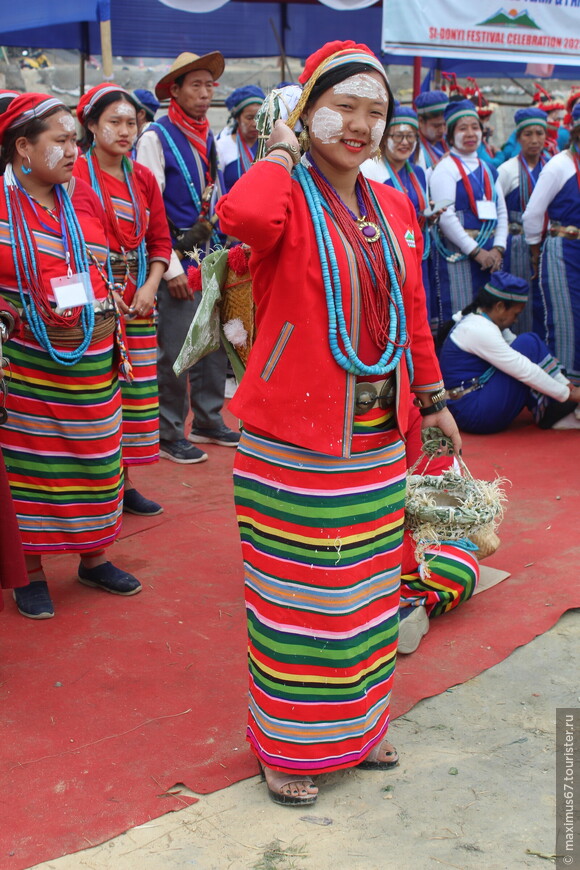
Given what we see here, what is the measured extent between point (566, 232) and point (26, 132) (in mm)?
4090

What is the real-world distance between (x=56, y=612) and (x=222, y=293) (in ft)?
5.57

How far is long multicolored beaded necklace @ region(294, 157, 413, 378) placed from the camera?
2.29 m

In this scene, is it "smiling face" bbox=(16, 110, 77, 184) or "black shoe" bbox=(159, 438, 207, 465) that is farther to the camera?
"black shoe" bbox=(159, 438, 207, 465)

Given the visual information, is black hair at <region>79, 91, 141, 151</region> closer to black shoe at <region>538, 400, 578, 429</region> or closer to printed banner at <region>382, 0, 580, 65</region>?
printed banner at <region>382, 0, 580, 65</region>

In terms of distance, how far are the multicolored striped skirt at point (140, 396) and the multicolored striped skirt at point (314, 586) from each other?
218 cm

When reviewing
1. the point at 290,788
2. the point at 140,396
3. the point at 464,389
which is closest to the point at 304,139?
the point at 290,788

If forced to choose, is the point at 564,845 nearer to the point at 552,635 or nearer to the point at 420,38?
the point at 552,635

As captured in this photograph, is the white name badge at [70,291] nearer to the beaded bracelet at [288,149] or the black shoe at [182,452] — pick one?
the beaded bracelet at [288,149]

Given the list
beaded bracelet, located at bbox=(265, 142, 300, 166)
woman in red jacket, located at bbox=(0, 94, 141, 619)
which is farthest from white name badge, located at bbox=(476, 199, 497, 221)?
beaded bracelet, located at bbox=(265, 142, 300, 166)

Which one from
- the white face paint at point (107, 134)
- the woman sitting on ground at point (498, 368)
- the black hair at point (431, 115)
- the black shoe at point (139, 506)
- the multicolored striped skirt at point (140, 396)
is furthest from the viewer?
the black hair at point (431, 115)

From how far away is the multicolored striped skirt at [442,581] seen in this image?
351cm

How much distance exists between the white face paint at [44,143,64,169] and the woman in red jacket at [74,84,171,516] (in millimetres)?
855

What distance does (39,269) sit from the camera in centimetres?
346

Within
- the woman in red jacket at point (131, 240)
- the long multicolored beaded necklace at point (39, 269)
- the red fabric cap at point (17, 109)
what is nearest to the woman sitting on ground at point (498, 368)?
the woman in red jacket at point (131, 240)
